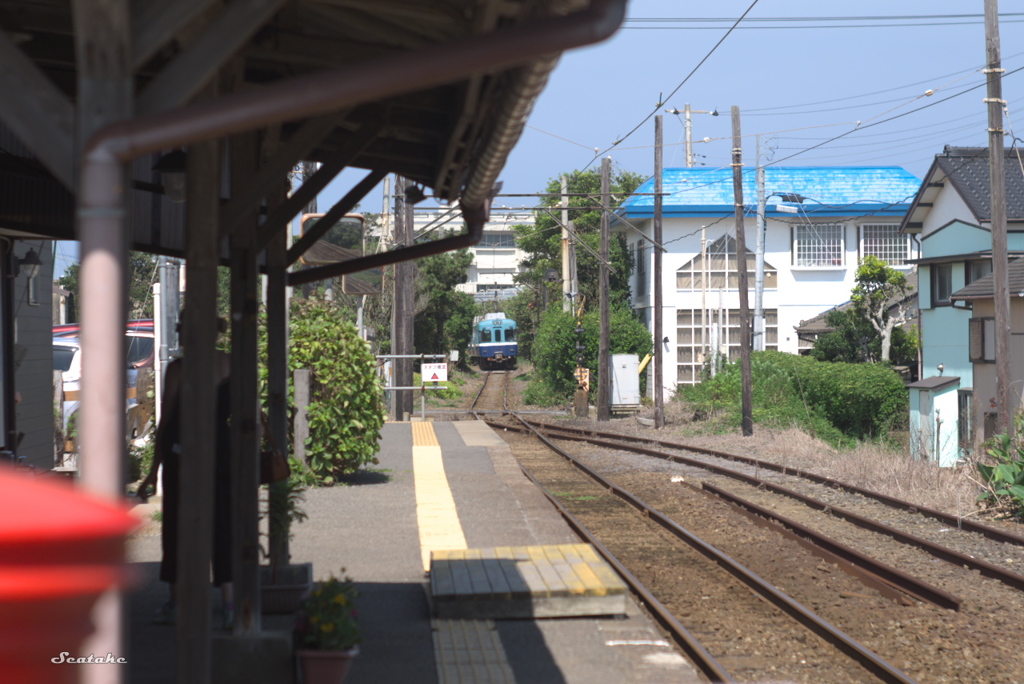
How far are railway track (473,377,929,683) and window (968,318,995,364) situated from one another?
13.2 m

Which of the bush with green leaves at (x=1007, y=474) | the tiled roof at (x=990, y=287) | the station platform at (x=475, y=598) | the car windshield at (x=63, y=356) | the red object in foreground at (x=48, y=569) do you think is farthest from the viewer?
the tiled roof at (x=990, y=287)

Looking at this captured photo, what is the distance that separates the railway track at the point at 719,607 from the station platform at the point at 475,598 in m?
0.52

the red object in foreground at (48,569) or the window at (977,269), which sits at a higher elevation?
the window at (977,269)

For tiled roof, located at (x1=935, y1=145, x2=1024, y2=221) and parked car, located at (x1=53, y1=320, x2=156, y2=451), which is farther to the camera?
tiled roof, located at (x1=935, y1=145, x2=1024, y2=221)

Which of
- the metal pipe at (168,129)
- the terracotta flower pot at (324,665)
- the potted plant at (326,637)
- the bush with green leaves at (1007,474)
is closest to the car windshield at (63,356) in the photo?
the potted plant at (326,637)

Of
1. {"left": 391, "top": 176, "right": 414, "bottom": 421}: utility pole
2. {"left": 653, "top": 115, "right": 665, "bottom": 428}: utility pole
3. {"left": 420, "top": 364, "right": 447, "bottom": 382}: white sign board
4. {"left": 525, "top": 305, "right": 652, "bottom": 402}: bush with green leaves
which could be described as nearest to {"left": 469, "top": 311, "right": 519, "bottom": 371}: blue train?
{"left": 525, "top": 305, "right": 652, "bottom": 402}: bush with green leaves

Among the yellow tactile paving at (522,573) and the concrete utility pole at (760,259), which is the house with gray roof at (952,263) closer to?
the concrete utility pole at (760,259)

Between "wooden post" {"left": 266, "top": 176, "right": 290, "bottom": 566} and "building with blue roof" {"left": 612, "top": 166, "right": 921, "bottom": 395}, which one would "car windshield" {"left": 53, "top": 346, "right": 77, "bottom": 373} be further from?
"building with blue roof" {"left": 612, "top": 166, "right": 921, "bottom": 395}

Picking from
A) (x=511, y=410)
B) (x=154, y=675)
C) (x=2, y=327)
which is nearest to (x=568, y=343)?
(x=511, y=410)

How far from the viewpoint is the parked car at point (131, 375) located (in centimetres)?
1407

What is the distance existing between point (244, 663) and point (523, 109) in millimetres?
3043

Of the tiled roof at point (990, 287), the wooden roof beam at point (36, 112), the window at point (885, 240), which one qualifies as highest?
the window at point (885, 240)

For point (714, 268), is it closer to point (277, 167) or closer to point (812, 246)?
point (812, 246)

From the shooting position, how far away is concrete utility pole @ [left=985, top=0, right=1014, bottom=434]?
15.9 m
